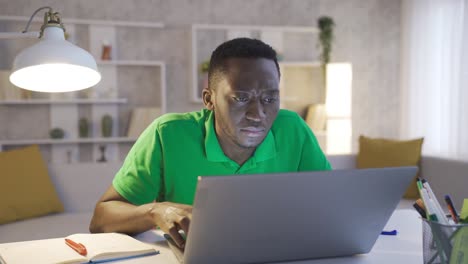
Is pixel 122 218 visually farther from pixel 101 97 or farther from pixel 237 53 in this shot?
pixel 101 97

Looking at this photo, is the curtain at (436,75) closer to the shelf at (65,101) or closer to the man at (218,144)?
the shelf at (65,101)

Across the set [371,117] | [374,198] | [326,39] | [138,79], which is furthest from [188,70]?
[374,198]

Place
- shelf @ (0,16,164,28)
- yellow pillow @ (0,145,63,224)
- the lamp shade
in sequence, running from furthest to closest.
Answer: shelf @ (0,16,164,28)
yellow pillow @ (0,145,63,224)
the lamp shade

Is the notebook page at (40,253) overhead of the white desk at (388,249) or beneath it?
overhead

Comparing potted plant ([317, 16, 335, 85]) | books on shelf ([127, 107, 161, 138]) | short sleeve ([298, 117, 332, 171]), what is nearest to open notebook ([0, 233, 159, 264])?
short sleeve ([298, 117, 332, 171])

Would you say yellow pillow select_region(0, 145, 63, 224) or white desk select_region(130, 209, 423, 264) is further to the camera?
yellow pillow select_region(0, 145, 63, 224)

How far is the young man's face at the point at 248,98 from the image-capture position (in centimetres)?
117

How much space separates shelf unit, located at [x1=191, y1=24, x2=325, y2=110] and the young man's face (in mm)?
2943

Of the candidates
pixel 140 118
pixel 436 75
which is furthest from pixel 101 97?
pixel 436 75

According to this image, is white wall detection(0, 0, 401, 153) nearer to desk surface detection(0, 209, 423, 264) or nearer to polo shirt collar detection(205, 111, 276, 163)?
polo shirt collar detection(205, 111, 276, 163)

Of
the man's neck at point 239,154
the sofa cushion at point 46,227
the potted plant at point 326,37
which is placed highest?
the potted plant at point 326,37

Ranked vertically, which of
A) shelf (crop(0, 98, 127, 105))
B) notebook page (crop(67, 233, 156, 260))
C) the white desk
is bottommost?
the white desk

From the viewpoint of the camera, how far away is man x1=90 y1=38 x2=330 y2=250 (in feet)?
3.86

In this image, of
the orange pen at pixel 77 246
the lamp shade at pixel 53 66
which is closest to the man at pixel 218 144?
the orange pen at pixel 77 246
